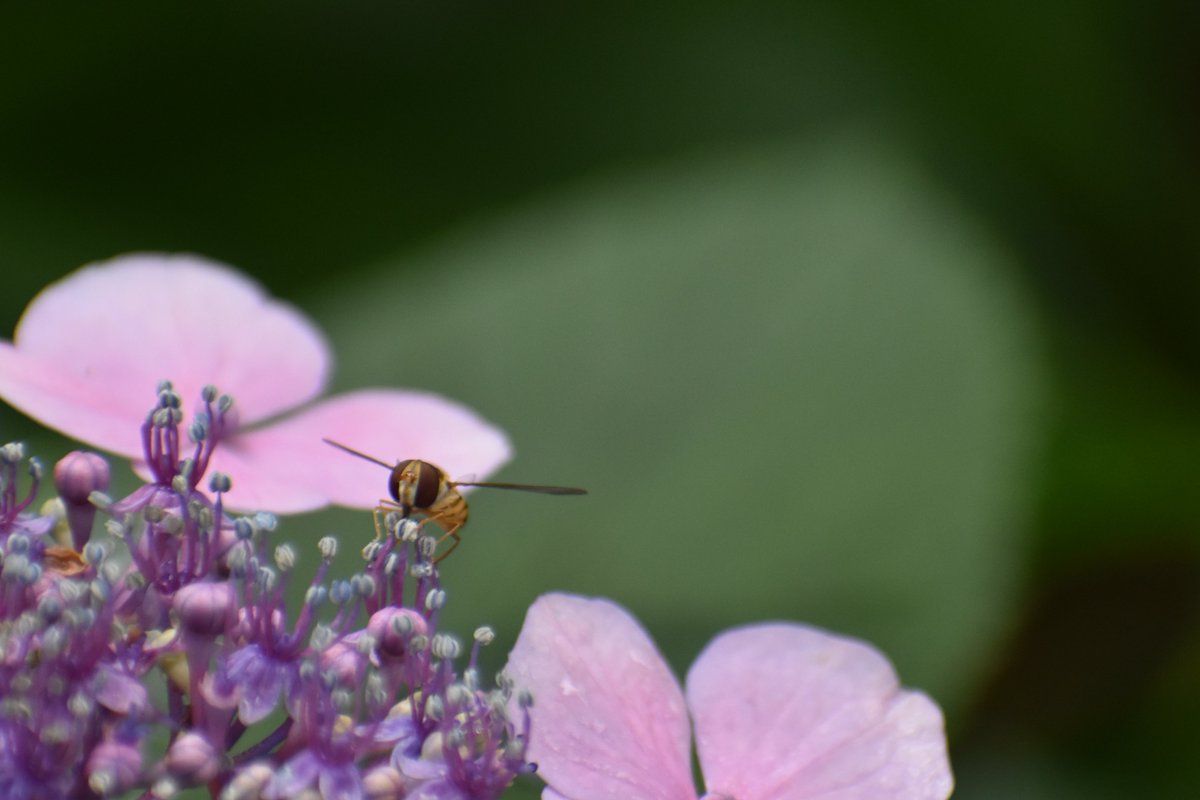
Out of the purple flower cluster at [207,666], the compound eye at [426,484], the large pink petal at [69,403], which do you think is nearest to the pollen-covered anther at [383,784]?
the purple flower cluster at [207,666]

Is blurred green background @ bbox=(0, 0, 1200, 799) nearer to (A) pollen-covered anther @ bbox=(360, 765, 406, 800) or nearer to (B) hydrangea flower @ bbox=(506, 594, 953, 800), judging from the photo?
(B) hydrangea flower @ bbox=(506, 594, 953, 800)

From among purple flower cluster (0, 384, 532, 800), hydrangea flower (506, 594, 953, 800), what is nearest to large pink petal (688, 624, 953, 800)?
hydrangea flower (506, 594, 953, 800)

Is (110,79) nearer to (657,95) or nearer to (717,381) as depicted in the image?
(657,95)

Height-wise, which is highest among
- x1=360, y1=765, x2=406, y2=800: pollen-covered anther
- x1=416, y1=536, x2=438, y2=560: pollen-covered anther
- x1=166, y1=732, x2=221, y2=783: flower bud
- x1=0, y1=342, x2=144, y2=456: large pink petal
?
x1=0, y1=342, x2=144, y2=456: large pink petal

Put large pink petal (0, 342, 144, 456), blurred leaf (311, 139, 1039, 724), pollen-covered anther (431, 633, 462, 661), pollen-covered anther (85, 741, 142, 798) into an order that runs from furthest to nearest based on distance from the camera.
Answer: blurred leaf (311, 139, 1039, 724), large pink petal (0, 342, 144, 456), pollen-covered anther (431, 633, 462, 661), pollen-covered anther (85, 741, 142, 798)

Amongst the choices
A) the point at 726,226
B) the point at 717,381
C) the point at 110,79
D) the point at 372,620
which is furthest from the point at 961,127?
the point at 372,620

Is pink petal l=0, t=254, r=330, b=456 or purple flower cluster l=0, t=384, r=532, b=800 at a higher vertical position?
pink petal l=0, t=254, r=330, b=456

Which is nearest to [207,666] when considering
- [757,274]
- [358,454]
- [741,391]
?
→ [358,454]
